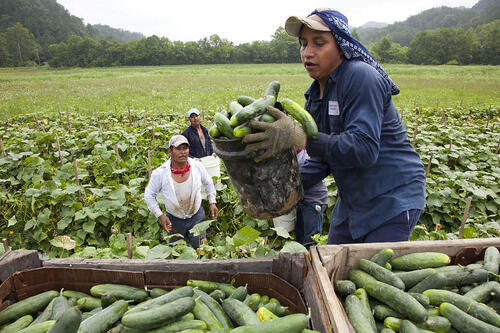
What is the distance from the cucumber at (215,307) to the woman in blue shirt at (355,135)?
971 mm

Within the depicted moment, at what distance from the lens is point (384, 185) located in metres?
2.44

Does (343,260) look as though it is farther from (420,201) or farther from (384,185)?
(420,201)

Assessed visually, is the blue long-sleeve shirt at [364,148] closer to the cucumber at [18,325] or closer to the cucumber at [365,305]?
the cucumber at [365,305]

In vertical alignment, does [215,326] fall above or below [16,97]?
below

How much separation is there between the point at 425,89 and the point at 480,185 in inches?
956

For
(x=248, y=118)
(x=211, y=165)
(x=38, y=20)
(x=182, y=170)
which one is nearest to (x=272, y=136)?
(x=248, y=118)

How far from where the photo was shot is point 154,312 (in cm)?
161

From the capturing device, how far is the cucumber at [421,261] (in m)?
1.99

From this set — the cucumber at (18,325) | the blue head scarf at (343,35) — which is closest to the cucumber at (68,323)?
the cucumber at (18,325)

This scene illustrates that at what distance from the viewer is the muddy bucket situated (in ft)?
6.70

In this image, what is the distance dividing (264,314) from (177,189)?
3402mm

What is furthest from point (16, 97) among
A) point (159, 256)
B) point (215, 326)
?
point (215, 326)

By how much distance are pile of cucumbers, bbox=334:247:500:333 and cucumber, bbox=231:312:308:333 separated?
11.2 inches

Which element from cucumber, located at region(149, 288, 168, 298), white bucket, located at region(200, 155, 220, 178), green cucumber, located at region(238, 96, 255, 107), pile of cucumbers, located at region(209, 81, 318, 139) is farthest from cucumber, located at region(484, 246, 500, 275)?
white bucket, located at region(200, 155, 220, 178)
